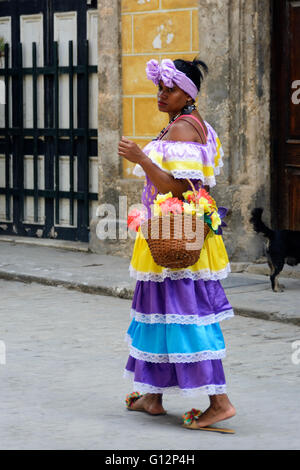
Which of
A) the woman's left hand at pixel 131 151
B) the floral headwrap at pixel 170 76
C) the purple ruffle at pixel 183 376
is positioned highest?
the floral headwrap at pixel 170 76

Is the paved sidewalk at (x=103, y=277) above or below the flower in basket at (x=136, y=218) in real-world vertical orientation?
below

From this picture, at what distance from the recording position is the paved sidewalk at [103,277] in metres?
8.68

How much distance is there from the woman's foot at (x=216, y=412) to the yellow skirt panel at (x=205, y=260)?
23.3 inches

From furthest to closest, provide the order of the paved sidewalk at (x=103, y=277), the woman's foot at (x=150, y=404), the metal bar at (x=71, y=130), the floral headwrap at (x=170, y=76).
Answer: the metal bar at (x=71, y=130) < the paved sidewalk at (x=103, y=277) < the woman's foot at (x=150, y=404) < the floral headwrap at (x=170, y=76)

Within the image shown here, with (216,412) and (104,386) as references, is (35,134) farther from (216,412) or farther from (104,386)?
(216,412)

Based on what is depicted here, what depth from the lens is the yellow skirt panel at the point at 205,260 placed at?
5.39 metres

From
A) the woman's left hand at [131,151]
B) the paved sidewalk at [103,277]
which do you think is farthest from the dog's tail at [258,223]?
the woman's left hand at [131,151]

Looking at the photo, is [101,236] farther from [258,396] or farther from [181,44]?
[258,396]

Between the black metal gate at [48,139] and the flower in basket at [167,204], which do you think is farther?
the black metal gate at [48,139]

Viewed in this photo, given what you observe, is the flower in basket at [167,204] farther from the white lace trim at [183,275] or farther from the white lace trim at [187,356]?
the white lace trim at [187,356]

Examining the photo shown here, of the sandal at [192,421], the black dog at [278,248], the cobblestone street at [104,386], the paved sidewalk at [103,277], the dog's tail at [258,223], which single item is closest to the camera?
the cobblestone street at [104,386]

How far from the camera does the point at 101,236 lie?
11734 millimetres

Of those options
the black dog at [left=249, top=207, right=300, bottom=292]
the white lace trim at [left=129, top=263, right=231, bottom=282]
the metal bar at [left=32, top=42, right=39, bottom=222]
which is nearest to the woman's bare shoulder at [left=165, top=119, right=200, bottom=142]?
the white lace trim at [left=129, top=263, right=231, bottom=282]
